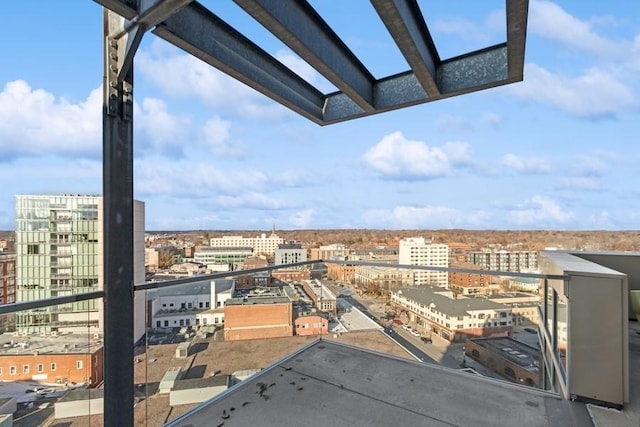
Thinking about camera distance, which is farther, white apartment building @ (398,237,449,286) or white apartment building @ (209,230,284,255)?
white apartment building @ (209,230,284,255)

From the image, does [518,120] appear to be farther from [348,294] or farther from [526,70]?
[348,294]

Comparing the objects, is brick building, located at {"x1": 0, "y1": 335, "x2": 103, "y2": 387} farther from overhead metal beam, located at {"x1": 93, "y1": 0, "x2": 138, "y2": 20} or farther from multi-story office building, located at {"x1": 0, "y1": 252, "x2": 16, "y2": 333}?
overhead metal beam, located at {"x1": 93, "y1": 0, "x2": 138, "y2": 20}

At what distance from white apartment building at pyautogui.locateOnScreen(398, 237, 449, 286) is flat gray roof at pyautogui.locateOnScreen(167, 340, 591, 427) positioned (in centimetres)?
66

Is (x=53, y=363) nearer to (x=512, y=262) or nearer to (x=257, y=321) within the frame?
(x=257, y=321)

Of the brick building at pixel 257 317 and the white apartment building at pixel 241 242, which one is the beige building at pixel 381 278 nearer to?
the brick building at pixel 257 317

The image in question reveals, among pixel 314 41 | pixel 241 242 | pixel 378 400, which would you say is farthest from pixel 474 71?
pixel 241 242

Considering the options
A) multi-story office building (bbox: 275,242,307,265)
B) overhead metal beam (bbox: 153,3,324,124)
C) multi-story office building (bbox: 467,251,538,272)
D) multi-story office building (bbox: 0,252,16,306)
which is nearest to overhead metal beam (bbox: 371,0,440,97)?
overhead metal beam (bbox: 153,3,324,124)

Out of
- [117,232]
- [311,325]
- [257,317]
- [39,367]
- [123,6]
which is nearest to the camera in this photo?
[39,367]

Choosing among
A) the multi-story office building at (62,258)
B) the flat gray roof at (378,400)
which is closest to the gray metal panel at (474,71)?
the flat gray roof at (378,400)

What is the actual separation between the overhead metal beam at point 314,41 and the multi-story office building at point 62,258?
4.14 ft

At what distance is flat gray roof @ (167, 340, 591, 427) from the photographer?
1.70m

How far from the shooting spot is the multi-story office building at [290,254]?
2.99 meters

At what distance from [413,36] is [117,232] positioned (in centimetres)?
205

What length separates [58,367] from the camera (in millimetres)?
1363
